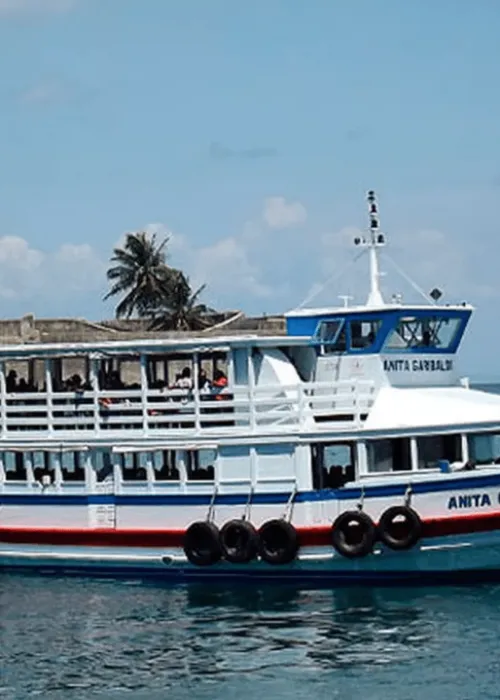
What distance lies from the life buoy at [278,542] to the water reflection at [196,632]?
57cm

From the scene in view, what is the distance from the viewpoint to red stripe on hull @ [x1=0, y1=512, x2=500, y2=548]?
24516 millimetres

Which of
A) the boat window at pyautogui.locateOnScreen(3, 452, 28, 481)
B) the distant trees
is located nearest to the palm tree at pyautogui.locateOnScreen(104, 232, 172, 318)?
the distant trees

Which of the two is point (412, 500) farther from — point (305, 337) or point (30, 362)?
point (30, 362)

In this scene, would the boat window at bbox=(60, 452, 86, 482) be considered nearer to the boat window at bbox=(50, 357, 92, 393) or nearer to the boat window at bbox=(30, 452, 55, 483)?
the boat window at bbox=(30, 452, 55, 483)

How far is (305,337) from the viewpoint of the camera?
2722 centimetres

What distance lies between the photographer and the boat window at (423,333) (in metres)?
26.9

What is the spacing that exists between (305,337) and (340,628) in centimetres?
639

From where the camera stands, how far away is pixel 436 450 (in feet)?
83.7

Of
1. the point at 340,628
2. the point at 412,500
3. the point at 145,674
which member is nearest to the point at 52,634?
the point at 145,674

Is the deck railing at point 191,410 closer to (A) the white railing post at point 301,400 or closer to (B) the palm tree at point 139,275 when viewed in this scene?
(A) the white railing post at point 301,400

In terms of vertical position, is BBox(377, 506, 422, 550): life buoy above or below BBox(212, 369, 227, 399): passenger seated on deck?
below

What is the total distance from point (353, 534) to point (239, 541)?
1.96m

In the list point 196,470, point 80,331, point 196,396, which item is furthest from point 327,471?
point 80,331

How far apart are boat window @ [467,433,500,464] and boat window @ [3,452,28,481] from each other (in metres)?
8.36
